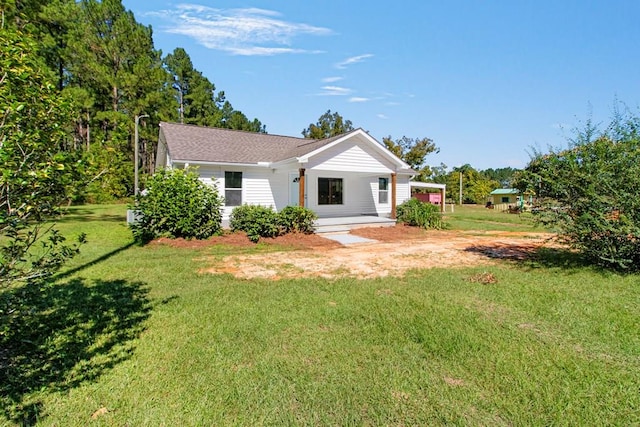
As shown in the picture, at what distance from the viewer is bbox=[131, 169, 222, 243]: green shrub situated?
9.95 metres

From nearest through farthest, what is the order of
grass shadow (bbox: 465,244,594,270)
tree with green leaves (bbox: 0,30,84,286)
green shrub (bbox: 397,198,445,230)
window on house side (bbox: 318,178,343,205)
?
tree with green leaves (bbox: 0,30,84,286) < grass shadow (bbox: 465,244,594,270) < green shrub (bbox: 397,198,445,230) < window on house side (bbox: 318,178,343,205)

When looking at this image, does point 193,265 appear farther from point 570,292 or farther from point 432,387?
point 570,292

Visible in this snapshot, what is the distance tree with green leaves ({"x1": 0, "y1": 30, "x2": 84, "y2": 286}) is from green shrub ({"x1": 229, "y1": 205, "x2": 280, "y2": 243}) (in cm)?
788

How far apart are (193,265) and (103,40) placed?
98.6 ft

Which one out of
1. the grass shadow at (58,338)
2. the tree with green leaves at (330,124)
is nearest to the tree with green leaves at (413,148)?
the tree with green leaves at (330,124)

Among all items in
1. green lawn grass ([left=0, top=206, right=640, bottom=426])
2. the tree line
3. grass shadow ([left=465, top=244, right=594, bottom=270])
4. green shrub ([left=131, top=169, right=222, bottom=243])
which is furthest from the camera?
the tree line

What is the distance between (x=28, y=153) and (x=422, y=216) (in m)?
14.0

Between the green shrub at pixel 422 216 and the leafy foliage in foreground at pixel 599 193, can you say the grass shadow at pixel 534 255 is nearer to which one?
the leafy foliage in foreground at pixel 599 193

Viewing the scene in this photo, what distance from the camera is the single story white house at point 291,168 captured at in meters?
13.3

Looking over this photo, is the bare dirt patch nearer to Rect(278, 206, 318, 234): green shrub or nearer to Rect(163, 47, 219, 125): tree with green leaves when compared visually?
Rect(278, 206, 318, 234): green shrub

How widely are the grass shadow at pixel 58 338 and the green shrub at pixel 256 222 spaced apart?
18.5ft

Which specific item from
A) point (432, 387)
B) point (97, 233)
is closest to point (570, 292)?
point (432, 387)

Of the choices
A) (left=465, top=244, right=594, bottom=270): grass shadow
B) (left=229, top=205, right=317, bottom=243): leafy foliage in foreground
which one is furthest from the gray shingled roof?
(left=465, top=244, right=594, bottom=270): grass shadow

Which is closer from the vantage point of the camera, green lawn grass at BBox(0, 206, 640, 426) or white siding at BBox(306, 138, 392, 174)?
green lawn grass at BBox(0, 206, 640, 426)
